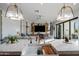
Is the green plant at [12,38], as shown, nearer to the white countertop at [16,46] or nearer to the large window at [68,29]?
the white countertop at [16,46]

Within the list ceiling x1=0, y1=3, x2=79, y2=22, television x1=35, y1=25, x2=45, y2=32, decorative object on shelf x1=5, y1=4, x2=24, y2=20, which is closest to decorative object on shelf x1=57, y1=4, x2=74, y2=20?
ceiling x1=0, y1=3, x2=79, y2=22

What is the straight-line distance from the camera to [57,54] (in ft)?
6.31

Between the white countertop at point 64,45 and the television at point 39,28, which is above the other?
the television at point 39,28

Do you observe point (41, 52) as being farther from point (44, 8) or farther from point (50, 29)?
point (44, 8)

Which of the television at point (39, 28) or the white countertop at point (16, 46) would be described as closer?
the white countertop at point (16, 46)

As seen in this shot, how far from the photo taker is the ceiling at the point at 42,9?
191cm

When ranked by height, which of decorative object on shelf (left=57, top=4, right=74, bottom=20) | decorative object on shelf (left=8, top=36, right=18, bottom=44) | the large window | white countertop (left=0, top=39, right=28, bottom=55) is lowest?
white countertop (left=0, top=39, right=28, bottom=55)

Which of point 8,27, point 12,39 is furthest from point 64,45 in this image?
point 8,27

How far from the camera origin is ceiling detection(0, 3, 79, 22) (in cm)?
191

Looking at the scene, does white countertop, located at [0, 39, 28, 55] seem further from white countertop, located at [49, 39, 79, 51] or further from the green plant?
white countertop, located at [49, 39, 79, 51]

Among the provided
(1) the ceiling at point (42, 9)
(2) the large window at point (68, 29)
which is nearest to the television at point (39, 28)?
(1) the ceiling at point (42, 9)

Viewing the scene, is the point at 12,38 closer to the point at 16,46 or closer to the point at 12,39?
the point at 12,39

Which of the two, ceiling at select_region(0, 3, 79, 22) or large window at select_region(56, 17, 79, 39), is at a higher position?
ceiling at select_region(0, 3, 79, 22)

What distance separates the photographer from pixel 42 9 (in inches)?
78.0
